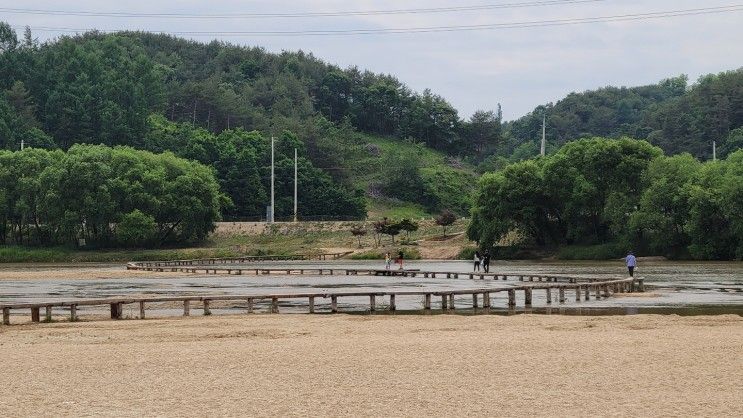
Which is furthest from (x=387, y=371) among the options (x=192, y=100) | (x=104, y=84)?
(x=192, y=100)

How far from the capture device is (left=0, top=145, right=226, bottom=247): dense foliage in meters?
112

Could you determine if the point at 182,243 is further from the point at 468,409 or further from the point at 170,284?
the point at 468,409

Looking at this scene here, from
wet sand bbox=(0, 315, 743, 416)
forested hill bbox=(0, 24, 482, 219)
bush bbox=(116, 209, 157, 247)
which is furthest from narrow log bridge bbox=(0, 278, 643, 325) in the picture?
forested hill bbox=(0, 24, 482, 219)

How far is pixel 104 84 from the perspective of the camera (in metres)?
164

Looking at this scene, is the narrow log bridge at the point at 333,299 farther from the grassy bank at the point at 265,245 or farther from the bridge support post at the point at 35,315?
the grassy bank at the point at 265,245

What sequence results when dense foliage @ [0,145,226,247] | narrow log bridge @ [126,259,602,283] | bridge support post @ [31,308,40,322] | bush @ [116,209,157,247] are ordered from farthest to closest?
dense foliage @ [0,145,226,247], bush @ [116,209,157,247], narrow log bridge @ [126,259,602,283], bridge support post @ [31,308,40,322]

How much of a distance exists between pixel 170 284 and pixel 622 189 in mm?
48111

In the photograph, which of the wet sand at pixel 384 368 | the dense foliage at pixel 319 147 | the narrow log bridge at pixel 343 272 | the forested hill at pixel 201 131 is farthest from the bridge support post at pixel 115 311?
the forested hill at pixel 201 131

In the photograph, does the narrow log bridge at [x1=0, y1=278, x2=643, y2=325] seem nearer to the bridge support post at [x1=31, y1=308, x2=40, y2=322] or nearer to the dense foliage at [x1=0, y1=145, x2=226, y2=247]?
the bridge support post at [x1=31, y1=308, x2=40, y2=322]

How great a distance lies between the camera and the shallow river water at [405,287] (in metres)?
44.1

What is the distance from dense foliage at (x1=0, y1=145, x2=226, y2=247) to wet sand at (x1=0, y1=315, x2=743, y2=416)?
256 ft

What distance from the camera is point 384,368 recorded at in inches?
998

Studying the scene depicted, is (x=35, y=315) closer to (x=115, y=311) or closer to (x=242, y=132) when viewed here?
(x=115, y=311)

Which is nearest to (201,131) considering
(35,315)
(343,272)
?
(343,272)
